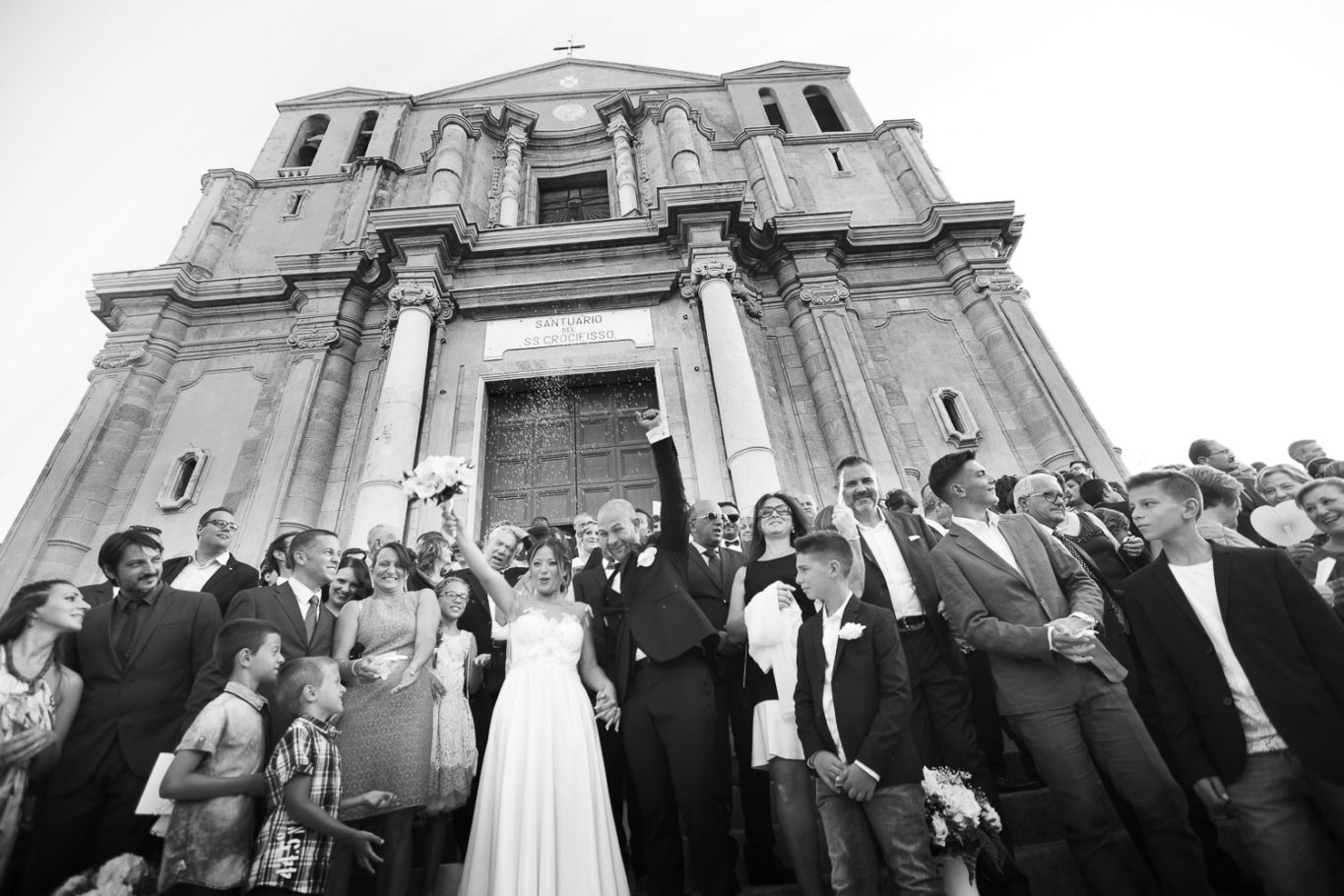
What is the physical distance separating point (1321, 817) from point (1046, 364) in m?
9.88

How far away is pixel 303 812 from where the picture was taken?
266 centimetres

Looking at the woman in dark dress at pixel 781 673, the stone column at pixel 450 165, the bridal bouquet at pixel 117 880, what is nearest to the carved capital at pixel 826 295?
the stone column at pixel 450 165

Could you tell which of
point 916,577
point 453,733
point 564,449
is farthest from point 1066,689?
point 564,449

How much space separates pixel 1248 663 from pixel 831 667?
1679mm

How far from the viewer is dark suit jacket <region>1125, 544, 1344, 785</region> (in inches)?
99.4

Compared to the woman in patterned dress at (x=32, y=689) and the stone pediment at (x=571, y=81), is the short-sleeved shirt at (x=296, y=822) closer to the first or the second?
the woman in patterned dress at (x=32, y=689)

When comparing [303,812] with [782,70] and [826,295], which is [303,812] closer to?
[826,295]

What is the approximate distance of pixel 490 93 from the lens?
18.6 m

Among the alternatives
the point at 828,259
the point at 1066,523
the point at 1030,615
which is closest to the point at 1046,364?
the point at 828,259

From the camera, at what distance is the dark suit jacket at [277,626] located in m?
3.21

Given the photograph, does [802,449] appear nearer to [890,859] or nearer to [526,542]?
[526,542]

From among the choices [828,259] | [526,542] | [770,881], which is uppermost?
[828,259]

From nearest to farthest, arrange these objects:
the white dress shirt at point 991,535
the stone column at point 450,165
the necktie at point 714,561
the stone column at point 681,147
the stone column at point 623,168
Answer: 1. the white dress shirt at point 991,535
2. the necktie at point 714,561
3. the stone column at point 450,165
4. the stone column at point 681,147
5. the stone column at point 623,168

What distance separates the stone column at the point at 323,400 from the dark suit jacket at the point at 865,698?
8.85 m
